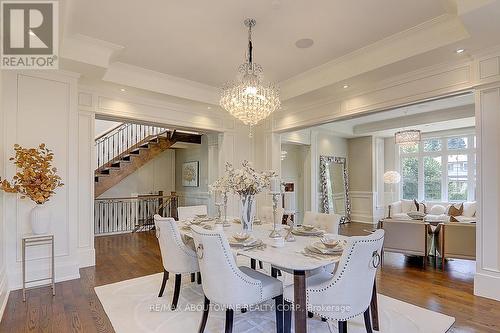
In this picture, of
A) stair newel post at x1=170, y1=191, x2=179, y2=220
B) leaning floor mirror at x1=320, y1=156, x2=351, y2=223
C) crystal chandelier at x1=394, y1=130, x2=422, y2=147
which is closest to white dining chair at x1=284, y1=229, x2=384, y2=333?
crystal chandelier at x1=394, y1=130, x2=422, y2=147

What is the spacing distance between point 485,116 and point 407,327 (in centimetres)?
256

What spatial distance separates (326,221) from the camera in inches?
134

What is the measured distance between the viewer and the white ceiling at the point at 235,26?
2881 millimetres

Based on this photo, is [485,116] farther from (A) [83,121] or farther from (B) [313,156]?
(A) [83,121]

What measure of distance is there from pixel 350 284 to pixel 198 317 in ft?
5.15

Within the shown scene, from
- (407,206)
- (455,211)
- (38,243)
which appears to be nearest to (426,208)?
(407,206)

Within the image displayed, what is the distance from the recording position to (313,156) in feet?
26.8

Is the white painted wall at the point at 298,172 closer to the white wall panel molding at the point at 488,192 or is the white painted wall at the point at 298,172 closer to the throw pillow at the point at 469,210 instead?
the throw pillow at the point at 469,210

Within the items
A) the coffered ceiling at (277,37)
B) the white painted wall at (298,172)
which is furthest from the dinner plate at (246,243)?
the white painted wall at (298,172)

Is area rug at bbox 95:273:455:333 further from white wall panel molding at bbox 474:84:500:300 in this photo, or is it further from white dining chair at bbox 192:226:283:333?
white wall panel molding at bbox 474:84:500:300

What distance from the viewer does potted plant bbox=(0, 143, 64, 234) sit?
327 cm

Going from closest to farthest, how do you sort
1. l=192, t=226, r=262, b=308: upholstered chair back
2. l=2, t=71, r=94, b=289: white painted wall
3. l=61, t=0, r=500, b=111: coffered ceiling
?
l=192, t=226, r=262, b=308: upholstered chair back < l=61, t=0, r=500, b=111: coffered ceiling < l=2, t=71, r=94, b=289: white painted wall

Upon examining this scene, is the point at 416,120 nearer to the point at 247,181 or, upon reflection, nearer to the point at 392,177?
the point at 392,177

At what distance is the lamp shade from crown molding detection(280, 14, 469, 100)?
16.1ft
